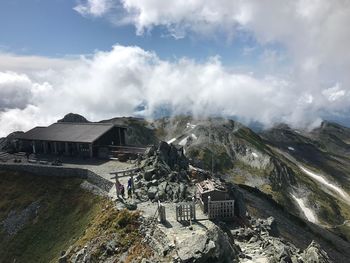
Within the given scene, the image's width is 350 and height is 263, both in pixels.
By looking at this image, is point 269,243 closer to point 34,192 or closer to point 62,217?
point 62,217

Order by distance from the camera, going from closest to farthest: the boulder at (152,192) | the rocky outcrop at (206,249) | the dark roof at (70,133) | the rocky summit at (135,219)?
the rocky outcrop at (206,249) < the rocky summit at (135,219) < the boulder at (152,192) < the dark roof at (70,133)

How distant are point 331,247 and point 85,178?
6166cm

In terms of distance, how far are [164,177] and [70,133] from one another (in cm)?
3639

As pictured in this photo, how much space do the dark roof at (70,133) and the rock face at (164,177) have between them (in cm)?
2150

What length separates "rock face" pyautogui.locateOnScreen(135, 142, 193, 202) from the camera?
1914 inches

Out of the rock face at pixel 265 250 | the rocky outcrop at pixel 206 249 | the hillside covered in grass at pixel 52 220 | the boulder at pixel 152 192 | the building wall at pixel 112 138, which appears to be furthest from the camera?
the building wall at pixel 112 138

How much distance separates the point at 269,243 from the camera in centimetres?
3788

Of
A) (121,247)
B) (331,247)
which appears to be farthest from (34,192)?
(331,247)

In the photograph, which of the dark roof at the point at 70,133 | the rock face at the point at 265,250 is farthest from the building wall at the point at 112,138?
the rock face at the point at 265,250

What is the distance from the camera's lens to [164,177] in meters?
52.4

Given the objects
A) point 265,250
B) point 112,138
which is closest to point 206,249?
point 265,250

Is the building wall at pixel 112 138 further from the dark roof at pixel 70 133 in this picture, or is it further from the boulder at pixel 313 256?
the boulder at pixel 313 256

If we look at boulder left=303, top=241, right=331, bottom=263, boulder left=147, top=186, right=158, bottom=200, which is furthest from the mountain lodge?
boulder left=303, top=241, right=331, bottom=263

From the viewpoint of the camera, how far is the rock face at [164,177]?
48.6 meters
